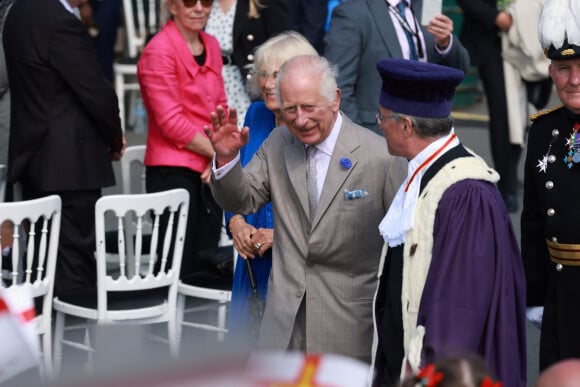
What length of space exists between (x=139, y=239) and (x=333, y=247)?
1680mm

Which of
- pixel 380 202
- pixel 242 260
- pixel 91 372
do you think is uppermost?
pixel 91 372

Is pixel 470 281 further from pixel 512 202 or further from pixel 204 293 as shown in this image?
pixel 512 202

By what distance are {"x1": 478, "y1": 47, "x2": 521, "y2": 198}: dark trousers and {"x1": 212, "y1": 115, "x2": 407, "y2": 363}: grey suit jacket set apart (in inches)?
194

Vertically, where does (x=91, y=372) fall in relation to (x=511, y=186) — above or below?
above

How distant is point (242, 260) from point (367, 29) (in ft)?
6.26

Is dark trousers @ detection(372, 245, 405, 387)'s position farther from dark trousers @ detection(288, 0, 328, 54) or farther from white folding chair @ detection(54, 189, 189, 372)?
dark trousers @ detection(288, 0, 328, 54)

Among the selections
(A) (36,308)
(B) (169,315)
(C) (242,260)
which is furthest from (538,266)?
(A) (36,308)

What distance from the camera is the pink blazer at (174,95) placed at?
6031 millimetres

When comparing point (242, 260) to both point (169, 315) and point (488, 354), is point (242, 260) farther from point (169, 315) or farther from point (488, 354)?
point (488, 354)

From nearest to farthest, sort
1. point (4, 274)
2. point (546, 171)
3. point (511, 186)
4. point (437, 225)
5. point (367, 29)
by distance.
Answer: point (437, 225)
point (546, 171)
point (4, 274)
point (367, 29)
point (511, 186)

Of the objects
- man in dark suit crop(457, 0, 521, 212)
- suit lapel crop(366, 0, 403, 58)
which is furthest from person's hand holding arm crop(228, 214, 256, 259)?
man in dark suit crop(457, 0, 521, 212)

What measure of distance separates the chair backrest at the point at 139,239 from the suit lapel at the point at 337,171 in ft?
4.89

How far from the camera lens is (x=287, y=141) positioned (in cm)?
416

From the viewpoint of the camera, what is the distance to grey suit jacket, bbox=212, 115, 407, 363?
3.96 m
